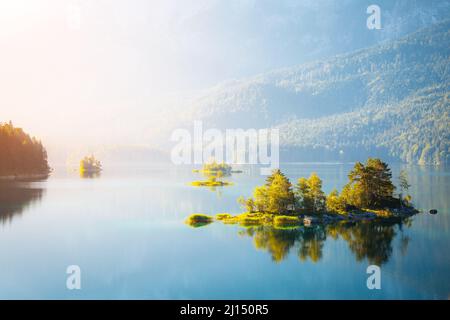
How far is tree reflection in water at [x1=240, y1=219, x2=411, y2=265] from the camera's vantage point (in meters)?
64.8

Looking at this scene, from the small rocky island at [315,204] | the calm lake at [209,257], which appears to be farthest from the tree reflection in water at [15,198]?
the small rocky island at [315,204]

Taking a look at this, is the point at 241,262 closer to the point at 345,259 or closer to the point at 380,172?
the point at 345,259

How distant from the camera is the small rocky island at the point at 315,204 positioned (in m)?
85.3

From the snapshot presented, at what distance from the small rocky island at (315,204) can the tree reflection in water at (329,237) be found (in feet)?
11.7

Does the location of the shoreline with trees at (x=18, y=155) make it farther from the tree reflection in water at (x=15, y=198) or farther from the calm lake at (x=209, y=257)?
the calm lake at (x=209, y=257)

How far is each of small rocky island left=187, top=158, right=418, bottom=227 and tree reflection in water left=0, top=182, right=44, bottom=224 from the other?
3566cm

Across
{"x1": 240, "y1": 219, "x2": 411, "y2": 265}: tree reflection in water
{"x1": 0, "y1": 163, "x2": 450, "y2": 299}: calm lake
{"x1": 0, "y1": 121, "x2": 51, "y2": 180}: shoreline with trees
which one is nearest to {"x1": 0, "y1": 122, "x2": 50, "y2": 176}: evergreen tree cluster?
{"x1": 0, "y1": 121, "x2": 51, "y2": 180}: shoreline with trees

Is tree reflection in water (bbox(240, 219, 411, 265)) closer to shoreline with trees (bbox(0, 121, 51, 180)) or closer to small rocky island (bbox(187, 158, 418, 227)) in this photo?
small rocky island (bbox(187, 158, 418, 227))

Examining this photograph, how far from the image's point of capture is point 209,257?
6397cm

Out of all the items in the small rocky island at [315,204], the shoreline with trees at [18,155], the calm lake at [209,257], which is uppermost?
the shoreline with trees at [18,155]

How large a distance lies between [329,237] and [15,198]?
255ft

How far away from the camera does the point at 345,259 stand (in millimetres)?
62594
